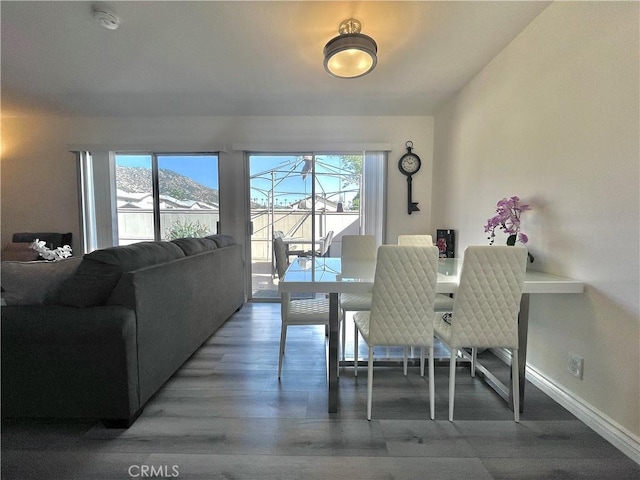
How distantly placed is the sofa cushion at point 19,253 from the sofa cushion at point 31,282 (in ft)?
9.06

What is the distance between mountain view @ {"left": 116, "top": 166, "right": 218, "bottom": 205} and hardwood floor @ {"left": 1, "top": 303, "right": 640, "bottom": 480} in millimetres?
2601

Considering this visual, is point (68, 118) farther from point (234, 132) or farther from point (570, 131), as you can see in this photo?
point (570, 131)

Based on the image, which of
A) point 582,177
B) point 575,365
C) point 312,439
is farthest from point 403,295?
point 582,177

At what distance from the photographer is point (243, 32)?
209 centimetres

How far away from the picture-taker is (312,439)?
1.38m

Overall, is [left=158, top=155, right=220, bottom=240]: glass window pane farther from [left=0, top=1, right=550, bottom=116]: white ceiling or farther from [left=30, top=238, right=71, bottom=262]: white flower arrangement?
[left=30, top=238, right=71, bottom=262]: white flower arrangement

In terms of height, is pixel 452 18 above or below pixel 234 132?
above

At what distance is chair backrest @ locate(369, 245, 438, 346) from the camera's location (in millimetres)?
Result: 1456

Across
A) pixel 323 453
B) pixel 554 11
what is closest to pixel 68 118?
pixel 323 453

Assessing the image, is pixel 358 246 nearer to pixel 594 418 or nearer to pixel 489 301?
pixel 489 301

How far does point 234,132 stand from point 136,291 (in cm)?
280

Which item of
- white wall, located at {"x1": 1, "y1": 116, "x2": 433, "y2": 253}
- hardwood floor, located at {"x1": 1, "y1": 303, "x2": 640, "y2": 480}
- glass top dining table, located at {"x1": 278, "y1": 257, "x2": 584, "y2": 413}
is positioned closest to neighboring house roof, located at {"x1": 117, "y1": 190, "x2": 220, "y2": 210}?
white wall, located at {"x1": 1, "y1": 116, "x2": 433, "y2": 253}

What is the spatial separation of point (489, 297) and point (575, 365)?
698mm

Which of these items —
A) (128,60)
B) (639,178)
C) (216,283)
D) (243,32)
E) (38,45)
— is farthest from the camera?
(216,283)
